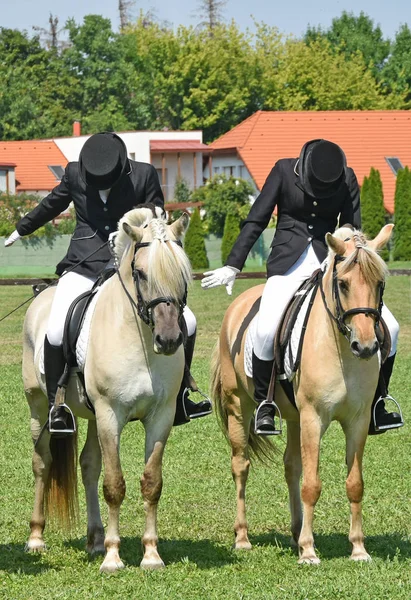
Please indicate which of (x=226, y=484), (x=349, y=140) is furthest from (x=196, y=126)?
(x=226, y=484)

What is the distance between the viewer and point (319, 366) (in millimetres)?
7270

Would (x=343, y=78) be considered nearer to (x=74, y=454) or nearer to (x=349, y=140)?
(x=349, y=140)

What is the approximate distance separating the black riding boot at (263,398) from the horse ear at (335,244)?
1.14 metres

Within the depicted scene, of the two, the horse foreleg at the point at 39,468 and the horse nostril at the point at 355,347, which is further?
the horse foreleg at the point at 39,468

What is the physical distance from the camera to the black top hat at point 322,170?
795 centimetres

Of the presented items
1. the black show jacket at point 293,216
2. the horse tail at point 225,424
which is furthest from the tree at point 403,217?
the black show jacket at point 293,216

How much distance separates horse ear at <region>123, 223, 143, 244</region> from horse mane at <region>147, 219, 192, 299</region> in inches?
5.9

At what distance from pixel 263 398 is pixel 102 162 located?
201 cm

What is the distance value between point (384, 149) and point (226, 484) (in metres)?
50.4

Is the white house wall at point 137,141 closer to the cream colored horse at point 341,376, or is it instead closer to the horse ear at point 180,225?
the cream colored horse at point 341,376

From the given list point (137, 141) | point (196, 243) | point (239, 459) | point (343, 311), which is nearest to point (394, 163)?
point (137, 141)

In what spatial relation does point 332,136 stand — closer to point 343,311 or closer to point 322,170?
point 322,170

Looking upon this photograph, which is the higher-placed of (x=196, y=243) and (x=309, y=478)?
(x=309, y=478)

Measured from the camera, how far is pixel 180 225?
23.1 feet
